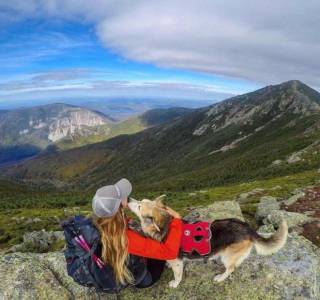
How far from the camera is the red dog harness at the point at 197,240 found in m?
10.1

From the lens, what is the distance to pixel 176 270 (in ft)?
34.4

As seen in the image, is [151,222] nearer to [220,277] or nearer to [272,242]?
[220,277]

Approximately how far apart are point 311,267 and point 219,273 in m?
2.60

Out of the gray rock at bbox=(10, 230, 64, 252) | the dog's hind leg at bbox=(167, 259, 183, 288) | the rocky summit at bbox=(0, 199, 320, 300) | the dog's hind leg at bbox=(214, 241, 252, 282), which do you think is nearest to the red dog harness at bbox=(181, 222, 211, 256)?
the dog's hind leg at bbox=(167, 259, 183, 288)

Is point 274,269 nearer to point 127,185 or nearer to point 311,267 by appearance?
point 311,267

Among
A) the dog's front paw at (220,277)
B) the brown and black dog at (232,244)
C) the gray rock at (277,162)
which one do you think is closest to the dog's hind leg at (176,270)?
the brown and black dog at (232,244)

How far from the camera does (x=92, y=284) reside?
396 inches

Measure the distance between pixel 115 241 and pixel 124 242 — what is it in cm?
23

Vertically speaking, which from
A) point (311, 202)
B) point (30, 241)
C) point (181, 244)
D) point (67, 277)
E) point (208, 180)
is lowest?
point (208, 180)

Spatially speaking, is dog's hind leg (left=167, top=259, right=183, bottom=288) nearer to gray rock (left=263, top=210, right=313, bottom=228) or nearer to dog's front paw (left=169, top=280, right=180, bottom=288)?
dog's front paw (left=169, top=280, right=180, bottom=288)

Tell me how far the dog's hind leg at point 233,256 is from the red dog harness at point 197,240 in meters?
0.58

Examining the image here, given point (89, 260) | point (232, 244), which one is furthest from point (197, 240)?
point (89, 260)

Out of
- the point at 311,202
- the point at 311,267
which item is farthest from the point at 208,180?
the point at 311,267

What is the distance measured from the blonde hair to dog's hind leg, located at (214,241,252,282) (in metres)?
2.80
